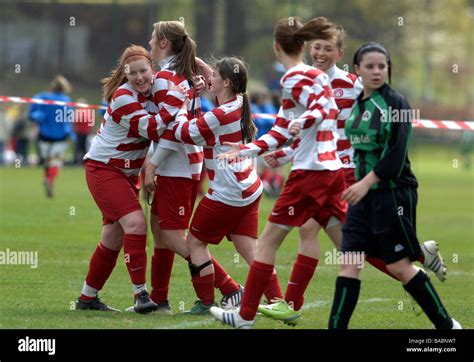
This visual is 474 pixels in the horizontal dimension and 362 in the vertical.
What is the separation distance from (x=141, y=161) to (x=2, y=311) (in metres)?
1.58

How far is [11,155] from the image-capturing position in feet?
127

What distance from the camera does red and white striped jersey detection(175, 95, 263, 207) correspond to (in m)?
8.25

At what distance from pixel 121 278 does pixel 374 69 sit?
4.77 metres

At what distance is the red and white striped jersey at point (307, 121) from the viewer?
293 inches

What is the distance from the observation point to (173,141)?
8477 millimetres

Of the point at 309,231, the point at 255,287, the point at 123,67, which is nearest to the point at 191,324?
the point at 255,287

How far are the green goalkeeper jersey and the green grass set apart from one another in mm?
1636

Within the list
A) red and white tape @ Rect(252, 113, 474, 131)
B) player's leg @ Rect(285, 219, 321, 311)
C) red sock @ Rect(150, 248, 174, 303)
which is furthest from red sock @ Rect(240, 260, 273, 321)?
red and white tape @ Rect(252, 113, 474, 131)

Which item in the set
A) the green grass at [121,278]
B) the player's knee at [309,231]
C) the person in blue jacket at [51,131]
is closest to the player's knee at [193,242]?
the green grass at [121,278]

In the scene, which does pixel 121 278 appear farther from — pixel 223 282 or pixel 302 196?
pixel 302 196

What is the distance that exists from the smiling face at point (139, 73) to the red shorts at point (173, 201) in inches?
28.7

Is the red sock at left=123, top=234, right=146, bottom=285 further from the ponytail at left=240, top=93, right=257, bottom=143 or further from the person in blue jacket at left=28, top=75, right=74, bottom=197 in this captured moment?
the person in blue jacket at left=28, top=75, right=74, bottom=197
